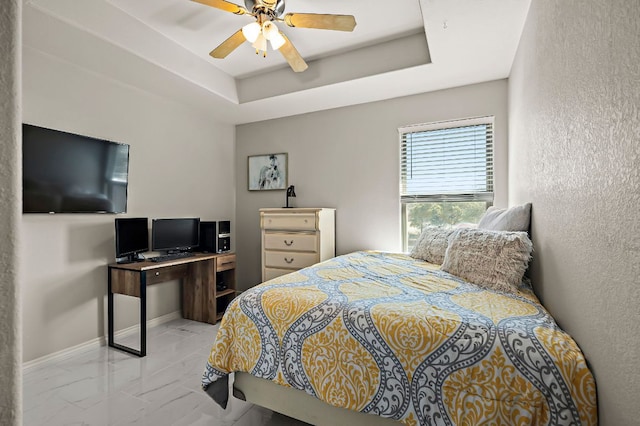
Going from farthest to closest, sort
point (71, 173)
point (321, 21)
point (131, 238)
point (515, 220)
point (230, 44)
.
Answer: point (131, 238) → point (71, 173) → point (230, 44) → point (321, 21) → point (515, 220)

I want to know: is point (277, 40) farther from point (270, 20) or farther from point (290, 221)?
point (290, 221)

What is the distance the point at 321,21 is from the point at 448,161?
1935mm

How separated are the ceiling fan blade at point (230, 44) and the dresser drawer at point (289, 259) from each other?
199 centimetres

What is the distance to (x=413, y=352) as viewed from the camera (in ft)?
3.98

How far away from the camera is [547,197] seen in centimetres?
157

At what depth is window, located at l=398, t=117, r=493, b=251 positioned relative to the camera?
125 inches

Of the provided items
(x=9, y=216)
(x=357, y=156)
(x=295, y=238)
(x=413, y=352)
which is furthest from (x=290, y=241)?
(x=9, y=216)

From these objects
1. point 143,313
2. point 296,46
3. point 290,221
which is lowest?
point 143,313

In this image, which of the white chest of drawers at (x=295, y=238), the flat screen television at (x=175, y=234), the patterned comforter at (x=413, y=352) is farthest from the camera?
the white chest of drawers at (x=295, y=238)

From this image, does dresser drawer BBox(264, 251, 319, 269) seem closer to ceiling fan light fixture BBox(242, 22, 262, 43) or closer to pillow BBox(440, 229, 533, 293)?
pillow BBox(440, 229, 533, 293)

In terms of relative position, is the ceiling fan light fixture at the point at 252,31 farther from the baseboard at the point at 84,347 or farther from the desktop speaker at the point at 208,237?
the baseboard at the point at 84,347

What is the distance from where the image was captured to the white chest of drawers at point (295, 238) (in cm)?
338

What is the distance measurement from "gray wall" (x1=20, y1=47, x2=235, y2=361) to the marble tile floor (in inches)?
12.7

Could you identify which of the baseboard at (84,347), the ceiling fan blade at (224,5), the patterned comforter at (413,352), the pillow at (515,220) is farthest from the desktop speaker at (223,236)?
the pillow at (515,220)
